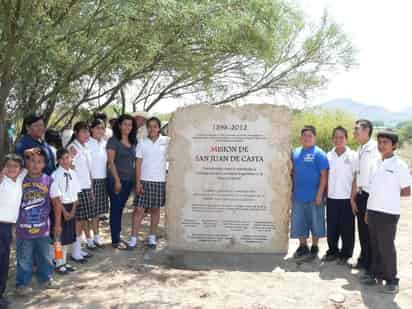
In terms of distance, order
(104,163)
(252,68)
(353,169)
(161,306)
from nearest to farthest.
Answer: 1. (161,306)
2. (353,169)
3. (104,163)
4. (252,68)

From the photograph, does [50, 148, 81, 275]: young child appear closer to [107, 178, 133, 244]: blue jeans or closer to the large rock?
[107, 178, 133, 244]: blue jeans

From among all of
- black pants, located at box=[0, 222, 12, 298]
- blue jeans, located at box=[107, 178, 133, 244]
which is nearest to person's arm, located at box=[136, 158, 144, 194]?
blue jeans, located at box=[107, 178, 133, 244]

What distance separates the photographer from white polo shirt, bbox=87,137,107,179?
5.12 metres

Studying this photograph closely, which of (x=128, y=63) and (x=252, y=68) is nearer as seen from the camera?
(x=128, y=63)

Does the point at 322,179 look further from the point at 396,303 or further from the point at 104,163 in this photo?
the point at 104,163

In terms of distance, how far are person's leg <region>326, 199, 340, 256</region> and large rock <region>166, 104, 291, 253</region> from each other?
50 centimetres

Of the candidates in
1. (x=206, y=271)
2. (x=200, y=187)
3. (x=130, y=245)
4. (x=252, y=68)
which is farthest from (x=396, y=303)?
(x=252, y=68)

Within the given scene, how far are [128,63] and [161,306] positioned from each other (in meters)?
3.62

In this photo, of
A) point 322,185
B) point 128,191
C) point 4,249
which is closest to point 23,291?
point 4,249

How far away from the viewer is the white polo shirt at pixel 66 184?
4328mm

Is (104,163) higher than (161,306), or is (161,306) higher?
(104,163)

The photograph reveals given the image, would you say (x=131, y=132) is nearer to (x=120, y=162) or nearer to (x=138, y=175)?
(x=120, y=162)

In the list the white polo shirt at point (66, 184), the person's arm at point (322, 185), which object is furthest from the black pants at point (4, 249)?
the person's arm at point (322, 185)

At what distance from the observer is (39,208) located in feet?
13.2
